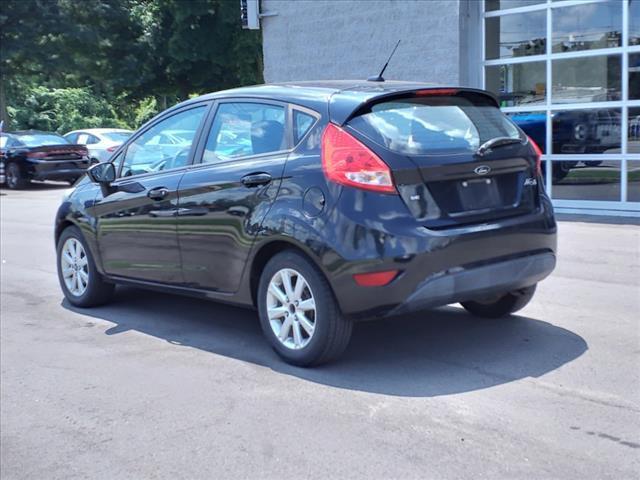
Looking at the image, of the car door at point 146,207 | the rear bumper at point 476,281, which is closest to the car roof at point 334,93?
the car door at point 146,207

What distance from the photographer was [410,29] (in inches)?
533

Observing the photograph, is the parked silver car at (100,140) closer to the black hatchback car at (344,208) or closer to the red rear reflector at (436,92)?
the black hatchback car at (344,208)

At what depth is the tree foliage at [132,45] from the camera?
93.3 ft

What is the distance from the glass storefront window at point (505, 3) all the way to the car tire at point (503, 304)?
7874 millimetres

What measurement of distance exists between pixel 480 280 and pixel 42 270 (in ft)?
19.3

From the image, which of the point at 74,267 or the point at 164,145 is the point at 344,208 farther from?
the point at 74,267

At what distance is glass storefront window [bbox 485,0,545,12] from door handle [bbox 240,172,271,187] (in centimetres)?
871

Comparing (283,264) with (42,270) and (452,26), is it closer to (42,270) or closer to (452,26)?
(42,270)

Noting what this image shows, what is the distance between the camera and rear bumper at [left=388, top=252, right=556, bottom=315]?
461cm

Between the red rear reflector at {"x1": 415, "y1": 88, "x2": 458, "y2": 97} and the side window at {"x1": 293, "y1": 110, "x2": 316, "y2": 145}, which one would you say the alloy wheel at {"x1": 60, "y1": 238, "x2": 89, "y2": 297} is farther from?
the red rear reflector at {"x1": 415, "y1": 88, "x2": 458, "y2": 97}

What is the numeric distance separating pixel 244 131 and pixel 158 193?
88 centimetres

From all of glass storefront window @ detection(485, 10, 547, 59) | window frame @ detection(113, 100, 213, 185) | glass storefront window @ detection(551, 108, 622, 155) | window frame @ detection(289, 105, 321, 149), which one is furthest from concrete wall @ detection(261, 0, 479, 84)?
window frame @ detection(289, 105, 321, 149)

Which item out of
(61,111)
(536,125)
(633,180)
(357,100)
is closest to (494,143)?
(357,100)

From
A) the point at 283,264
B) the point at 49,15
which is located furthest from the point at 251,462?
the point at 49,15
